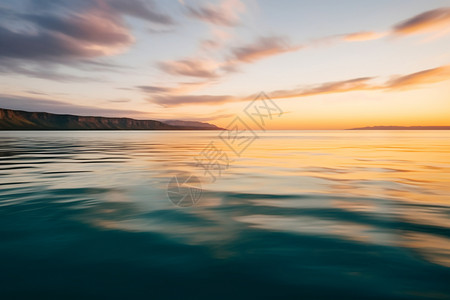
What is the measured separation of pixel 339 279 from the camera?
440 cm

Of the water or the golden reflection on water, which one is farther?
the golden reflection on water

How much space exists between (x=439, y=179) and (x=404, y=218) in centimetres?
799

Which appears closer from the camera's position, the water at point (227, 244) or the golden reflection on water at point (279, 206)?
the water at point (227, 244)

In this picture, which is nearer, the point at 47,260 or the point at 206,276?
the point at 206,276

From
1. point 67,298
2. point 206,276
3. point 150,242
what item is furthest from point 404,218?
point 67,298

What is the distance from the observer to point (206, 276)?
4.52 metres

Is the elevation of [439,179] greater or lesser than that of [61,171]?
greater

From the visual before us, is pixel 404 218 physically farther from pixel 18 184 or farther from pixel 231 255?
pixel 18 184

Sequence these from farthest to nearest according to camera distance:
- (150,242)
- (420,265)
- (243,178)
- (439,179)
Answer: (243,178)
(439,179)
(150,242)
(420,265)

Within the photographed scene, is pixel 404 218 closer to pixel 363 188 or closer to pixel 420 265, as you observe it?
pixel 420 265

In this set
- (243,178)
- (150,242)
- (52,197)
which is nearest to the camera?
(150,242)

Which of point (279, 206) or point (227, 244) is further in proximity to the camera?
point (279, 206)

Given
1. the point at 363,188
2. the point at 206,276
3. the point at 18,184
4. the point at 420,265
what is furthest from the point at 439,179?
the point at 18,184

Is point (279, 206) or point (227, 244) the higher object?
point (279, 206)
